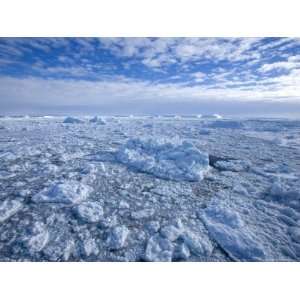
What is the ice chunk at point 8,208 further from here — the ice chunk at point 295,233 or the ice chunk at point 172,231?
the ice chunk at point 295,233

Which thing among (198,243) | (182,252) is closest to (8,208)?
(182,252)

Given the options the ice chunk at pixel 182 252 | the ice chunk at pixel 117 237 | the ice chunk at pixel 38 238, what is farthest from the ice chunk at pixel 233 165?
the ice chunk at pixel 38 238

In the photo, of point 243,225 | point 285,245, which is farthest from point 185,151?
point 285,245

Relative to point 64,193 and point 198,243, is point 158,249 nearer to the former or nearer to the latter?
point 198,243

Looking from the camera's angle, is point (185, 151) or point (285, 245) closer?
point (285, 245)

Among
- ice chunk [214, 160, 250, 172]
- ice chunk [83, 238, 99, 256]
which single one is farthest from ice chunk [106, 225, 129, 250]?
ice chunk [214, 160, 250, 172]

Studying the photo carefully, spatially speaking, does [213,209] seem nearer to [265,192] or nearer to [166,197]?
[166,197]
